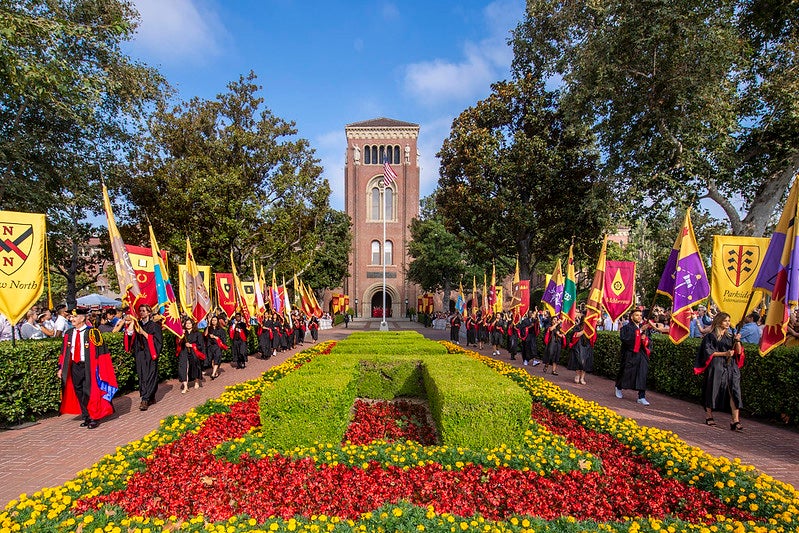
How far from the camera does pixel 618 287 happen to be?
11.0 m

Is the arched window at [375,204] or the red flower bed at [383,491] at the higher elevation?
the arched window at [375,204]

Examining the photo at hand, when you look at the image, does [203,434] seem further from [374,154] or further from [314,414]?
[374,154]

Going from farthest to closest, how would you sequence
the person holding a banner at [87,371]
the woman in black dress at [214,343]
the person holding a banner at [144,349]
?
the woman in black dress at [214,343]
the person holding a banner at [144,349]
the person holding a banner at [87,371]

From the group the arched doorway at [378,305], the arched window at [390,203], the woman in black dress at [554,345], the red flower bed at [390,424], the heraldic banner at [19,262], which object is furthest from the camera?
the arched doorway at [378,305]

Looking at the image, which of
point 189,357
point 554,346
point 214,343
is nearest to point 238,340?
point 214,343

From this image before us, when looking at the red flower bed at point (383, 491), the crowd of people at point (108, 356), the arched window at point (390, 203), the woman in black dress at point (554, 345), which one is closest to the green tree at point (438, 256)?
the arched window at point (390, 203)

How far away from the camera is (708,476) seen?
4.66 meters

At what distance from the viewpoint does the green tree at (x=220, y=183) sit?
62.1ft

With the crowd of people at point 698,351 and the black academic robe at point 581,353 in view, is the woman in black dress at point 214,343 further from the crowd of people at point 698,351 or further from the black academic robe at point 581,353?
the black academic robe at point 581,353

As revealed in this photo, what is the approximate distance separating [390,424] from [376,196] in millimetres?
48455

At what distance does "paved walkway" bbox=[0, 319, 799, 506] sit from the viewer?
564 cm

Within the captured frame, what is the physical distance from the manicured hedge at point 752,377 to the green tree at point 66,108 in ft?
53.6

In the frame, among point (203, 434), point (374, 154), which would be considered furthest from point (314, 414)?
point (374, 154)

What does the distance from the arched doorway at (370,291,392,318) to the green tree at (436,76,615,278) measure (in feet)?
120
